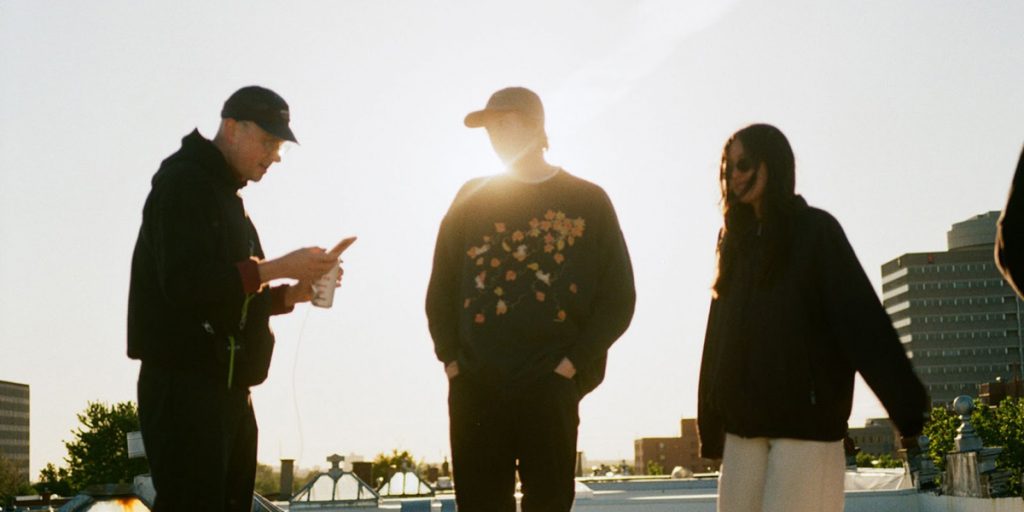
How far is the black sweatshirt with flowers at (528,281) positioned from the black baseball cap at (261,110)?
Result: 782 millimetres

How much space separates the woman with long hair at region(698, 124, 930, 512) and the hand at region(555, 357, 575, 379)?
1.59 feet

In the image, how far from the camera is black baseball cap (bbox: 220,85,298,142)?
488 cm

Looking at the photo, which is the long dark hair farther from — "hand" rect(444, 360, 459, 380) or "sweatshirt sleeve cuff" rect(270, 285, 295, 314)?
"sweatshirt sleeve cuff" rect(270, 285, 295, 314)

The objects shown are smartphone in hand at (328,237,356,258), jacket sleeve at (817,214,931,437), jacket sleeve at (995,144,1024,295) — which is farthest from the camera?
smartphone in hand at (328,237,356,258)

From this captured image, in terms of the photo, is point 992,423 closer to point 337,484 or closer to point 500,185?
point 337,484

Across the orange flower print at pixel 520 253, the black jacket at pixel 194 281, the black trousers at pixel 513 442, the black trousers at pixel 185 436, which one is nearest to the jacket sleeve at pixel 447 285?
the black trousers at pixel 513 442

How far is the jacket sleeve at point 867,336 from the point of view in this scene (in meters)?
4.20

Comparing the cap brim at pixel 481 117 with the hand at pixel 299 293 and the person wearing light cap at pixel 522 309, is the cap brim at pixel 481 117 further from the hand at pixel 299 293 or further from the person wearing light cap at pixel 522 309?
the hand at pixel 299 293

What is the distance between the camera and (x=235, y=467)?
4777 millimetres

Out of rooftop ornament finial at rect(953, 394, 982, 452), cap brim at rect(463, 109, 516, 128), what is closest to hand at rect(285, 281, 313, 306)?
cap brim at rect(463, 109, 516, 128)

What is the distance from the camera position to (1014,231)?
10.3ft

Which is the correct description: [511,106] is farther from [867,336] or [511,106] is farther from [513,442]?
[867,336]

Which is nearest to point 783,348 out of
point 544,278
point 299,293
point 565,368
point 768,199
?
point 768,199

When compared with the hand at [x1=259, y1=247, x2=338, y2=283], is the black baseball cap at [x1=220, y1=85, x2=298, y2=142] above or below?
above
